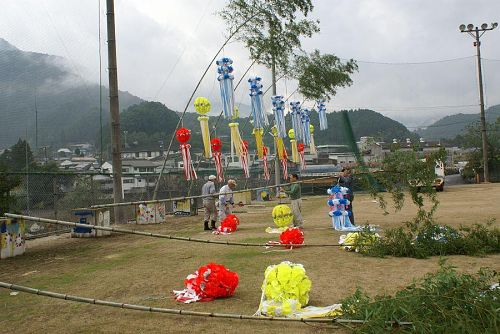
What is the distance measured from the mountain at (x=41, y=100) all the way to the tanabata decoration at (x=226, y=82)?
5.61 metres

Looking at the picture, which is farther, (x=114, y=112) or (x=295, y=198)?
(x=114, y=112)

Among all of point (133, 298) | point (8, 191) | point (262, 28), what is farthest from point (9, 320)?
point (262, 28)

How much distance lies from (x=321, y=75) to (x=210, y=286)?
107ft

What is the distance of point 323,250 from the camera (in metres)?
10.2

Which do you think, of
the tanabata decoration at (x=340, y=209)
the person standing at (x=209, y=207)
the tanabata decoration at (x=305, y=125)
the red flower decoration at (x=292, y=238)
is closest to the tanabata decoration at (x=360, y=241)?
the red flower decoration at (x=292, y=238)

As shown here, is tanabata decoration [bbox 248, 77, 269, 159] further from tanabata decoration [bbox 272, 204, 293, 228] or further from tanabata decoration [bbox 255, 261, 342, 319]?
tanabata decoration [bbox 255, 261, 342, 319]

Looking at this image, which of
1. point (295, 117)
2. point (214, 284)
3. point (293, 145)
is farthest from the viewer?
point (293, 145)

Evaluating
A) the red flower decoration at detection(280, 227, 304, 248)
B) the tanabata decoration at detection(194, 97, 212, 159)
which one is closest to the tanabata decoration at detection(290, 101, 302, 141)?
the tanabata decoration at detection(194, 97, 212, 159)

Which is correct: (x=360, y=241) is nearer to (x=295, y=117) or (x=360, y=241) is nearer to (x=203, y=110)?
(x=203, y=110)

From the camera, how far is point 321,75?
37156 mm

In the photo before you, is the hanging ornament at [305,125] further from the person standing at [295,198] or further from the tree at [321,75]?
the person standing at [295,198]

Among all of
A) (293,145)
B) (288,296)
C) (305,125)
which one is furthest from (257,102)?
(288,296)

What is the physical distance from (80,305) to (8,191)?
7085 mm

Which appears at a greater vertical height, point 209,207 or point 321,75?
point 321,75
